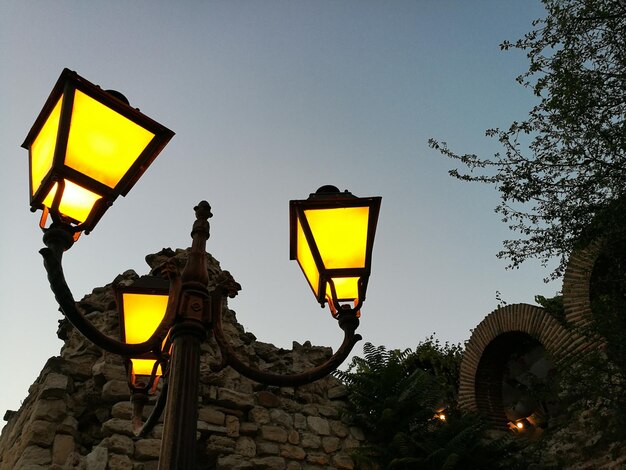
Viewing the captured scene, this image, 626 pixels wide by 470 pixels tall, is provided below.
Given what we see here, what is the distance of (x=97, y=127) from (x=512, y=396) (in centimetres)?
835

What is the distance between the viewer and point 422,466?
5.74 m

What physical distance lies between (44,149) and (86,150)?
0.22 meters

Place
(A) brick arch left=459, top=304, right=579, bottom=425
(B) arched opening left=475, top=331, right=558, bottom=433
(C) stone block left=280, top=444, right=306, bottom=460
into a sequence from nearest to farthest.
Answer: (C) stone block left=280, top=444, right=306, bottom=460
(A) brick arch left=459, top=304, right=579, bottom=425
(B) arched opening left=475, top=331, right=558, bottom=433

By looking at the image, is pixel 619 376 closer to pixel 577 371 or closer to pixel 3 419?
pixel 577 371

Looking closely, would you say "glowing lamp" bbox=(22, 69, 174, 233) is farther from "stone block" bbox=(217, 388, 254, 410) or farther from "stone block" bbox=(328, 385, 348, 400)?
"stone block" bbox=(328, 385, 348, 400)

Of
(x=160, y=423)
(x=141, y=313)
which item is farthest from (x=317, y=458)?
(x=141, y=313)

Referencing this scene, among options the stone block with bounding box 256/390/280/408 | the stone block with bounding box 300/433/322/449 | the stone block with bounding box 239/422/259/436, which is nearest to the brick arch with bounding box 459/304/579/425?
the stone block with bounding box 300/433/322/449

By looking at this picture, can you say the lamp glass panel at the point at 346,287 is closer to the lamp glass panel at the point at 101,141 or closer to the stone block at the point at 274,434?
the lamp glass panel at the point at 101,141

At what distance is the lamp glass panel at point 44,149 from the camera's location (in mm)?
2273

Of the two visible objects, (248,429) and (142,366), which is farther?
(248,429)

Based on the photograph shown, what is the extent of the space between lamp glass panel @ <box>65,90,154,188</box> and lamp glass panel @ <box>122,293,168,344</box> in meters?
1.26

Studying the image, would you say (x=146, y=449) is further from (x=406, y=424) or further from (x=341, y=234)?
(x=341, y=234)

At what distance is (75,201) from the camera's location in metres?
2.27

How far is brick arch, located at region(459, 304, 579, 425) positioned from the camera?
24.8ft
